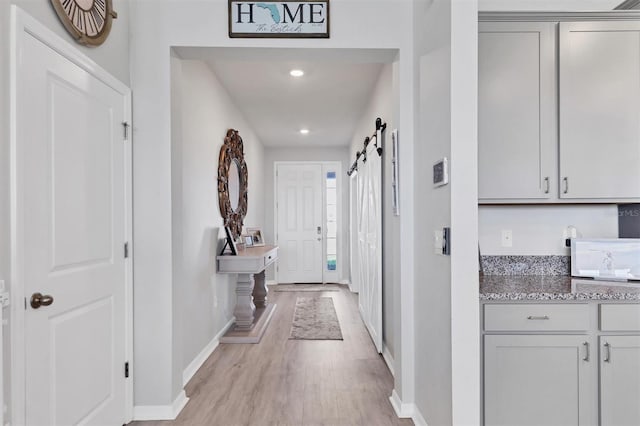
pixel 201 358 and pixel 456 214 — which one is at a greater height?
pixel 456 214

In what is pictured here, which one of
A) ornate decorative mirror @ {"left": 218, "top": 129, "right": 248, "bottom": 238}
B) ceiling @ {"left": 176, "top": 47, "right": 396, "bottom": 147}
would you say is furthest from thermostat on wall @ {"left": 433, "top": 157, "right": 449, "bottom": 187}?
ornate decorative mirror @ {"left": 218, "top": 129, "right": 248, "bottom": 238}

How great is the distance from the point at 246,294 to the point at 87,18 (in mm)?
2950

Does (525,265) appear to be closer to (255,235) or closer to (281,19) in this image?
(281,19)

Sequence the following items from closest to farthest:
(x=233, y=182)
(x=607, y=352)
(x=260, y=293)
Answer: (x=607, y=352) < (x=233, y=182) < (x=260, y=293)

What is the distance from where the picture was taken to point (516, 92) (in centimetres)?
226

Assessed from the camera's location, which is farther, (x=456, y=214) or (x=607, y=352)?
(x=607, y=352)

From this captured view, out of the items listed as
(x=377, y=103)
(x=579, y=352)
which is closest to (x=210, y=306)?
(x=377, y=103)

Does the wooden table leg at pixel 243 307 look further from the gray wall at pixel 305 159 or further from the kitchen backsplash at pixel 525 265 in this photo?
the gray wall at pixel 305 159

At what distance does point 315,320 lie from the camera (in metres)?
4.81

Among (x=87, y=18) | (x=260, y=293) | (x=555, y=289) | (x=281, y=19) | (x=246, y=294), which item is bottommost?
(x=260, y=293)

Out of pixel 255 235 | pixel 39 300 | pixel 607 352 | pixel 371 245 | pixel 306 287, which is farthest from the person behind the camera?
pixel 306 287

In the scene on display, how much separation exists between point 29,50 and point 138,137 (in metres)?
0.89

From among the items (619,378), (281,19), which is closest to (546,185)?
(619,378)

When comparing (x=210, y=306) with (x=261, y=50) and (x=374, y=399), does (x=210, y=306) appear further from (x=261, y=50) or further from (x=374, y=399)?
(x=261, y=50)
